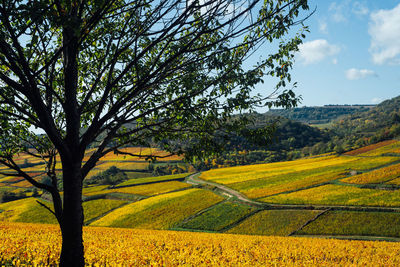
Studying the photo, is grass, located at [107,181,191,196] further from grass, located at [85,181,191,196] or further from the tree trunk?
the tree trunk

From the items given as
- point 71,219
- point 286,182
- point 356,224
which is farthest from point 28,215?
point 71,219

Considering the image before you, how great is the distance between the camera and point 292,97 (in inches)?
264

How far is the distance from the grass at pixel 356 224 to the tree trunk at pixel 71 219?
30.9 metres

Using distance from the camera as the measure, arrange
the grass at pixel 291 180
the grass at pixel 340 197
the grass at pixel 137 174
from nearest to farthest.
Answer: the grass at pixel 340 197 → the grass at pixel 291 180 → the grass at pixel 137 174

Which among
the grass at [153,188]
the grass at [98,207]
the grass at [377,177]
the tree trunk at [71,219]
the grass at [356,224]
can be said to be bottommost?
the grass at [356,224]

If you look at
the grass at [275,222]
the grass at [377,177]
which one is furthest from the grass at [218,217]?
the grass at [377,177]

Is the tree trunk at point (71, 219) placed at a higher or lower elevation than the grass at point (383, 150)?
higher

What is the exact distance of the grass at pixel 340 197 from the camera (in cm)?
3753

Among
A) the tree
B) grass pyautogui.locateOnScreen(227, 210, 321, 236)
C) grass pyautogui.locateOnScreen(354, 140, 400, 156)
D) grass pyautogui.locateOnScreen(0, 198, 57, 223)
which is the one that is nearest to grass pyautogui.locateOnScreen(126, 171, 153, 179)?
grass pyautogui.locateOnScreen(0, 198, 57, 223)

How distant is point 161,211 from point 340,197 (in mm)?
29802

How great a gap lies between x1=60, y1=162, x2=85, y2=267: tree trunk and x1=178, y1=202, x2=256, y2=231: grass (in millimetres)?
32425

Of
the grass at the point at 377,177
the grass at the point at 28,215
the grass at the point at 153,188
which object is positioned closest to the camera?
the grass at the point at 377,177

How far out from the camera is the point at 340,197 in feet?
136

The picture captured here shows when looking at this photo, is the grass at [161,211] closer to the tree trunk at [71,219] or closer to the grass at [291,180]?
the grass at [291,180]
